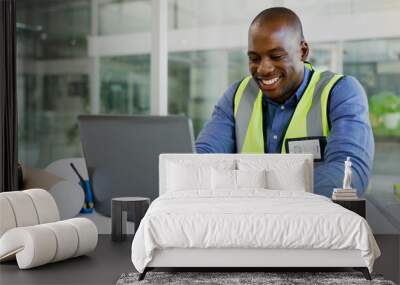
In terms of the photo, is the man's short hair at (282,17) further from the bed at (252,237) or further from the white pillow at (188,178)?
the bed at (252,237)

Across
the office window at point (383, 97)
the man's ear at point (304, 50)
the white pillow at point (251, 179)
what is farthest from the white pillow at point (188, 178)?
the office window at point (383, 97)

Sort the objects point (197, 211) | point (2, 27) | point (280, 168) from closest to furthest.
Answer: point (197, 211), point (280, 168), point (2, 27)

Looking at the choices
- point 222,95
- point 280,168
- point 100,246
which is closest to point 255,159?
point 280,168

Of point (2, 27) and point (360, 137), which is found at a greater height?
point (2, 27)

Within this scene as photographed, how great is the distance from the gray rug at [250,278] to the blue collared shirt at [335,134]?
1.38 metres

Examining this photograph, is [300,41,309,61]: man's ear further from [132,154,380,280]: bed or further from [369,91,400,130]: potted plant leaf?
[132,154,380,280]: bed

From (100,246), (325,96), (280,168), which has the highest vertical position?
(325,96)

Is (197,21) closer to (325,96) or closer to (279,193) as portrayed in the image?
(325,96)

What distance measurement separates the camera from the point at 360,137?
18.3 ft

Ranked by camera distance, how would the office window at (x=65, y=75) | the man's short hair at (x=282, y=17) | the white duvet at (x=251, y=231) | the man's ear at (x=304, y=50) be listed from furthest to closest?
1. the office window at (x=65, y=75)
2. the man's short hair at (x=282, y=17)
3. the man's ear at (x=304, y=50)
4. the white duvet at (x=251, y=231)

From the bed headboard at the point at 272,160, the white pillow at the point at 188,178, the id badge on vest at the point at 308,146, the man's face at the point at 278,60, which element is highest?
the man's face at the point at 278,60

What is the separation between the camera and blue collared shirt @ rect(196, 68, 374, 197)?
5426 millimetres

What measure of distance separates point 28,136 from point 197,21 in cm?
216

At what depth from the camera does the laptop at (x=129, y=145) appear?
4328mm
